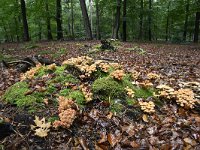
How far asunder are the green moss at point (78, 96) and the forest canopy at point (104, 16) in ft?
37.3

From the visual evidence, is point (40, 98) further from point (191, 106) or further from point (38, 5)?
point (38, 5)

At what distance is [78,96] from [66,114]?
26.3 inches

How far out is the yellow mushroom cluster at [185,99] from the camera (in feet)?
12.6

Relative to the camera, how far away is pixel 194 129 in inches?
131

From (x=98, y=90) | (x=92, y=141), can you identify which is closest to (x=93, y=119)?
(x=92, y=141)

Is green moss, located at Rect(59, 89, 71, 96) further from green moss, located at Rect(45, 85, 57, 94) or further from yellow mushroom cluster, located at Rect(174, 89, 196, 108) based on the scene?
yellow mushroom cluster, located at Rect(174, 89, 196, 108)

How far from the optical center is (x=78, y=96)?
382 cm

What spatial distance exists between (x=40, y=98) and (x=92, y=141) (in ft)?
4.26

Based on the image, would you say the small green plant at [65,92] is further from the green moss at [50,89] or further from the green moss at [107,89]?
the green moss at [107,89]

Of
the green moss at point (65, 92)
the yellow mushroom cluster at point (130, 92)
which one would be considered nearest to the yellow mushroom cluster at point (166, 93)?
the yellow mushroom cluster at point (130, 92)

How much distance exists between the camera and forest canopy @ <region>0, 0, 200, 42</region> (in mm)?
17250

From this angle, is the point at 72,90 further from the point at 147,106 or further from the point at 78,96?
the point at 147,106

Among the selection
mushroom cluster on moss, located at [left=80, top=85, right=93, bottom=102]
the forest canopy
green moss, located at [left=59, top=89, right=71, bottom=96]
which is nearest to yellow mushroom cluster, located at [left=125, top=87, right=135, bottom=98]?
mushroom cluster on moss, located at [left=80, top=85, right=93, bottom=102]

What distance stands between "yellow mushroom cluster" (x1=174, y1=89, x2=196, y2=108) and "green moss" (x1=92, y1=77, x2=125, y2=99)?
101 cm
